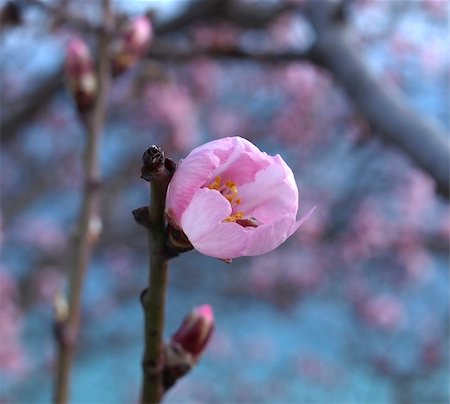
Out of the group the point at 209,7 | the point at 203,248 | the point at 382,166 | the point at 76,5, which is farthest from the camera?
the point at 382,166

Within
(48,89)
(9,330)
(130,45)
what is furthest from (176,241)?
(9,330)

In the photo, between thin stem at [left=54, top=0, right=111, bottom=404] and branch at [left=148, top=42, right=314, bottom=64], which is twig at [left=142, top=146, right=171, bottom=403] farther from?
branch at [left=148, top=42, right=314, bottom=64]

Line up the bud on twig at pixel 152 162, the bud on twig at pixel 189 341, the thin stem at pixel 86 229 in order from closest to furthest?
1. the bud on twig at pixel 152 162
2. the bud on twig at pixel 189 341
3. the thin stem at pixel 86 229

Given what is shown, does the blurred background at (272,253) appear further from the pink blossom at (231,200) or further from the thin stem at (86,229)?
the pink blossom at (231,200)

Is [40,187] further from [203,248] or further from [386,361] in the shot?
[203,248]

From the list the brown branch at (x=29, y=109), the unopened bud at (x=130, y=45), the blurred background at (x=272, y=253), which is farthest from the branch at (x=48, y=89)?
the unopened bud at (x=130, y=45)

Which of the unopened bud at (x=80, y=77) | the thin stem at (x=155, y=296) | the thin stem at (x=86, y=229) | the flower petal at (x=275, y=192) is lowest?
the thin stem at (x=155, y=296)

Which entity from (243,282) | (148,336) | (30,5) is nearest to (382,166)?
(243,282)
